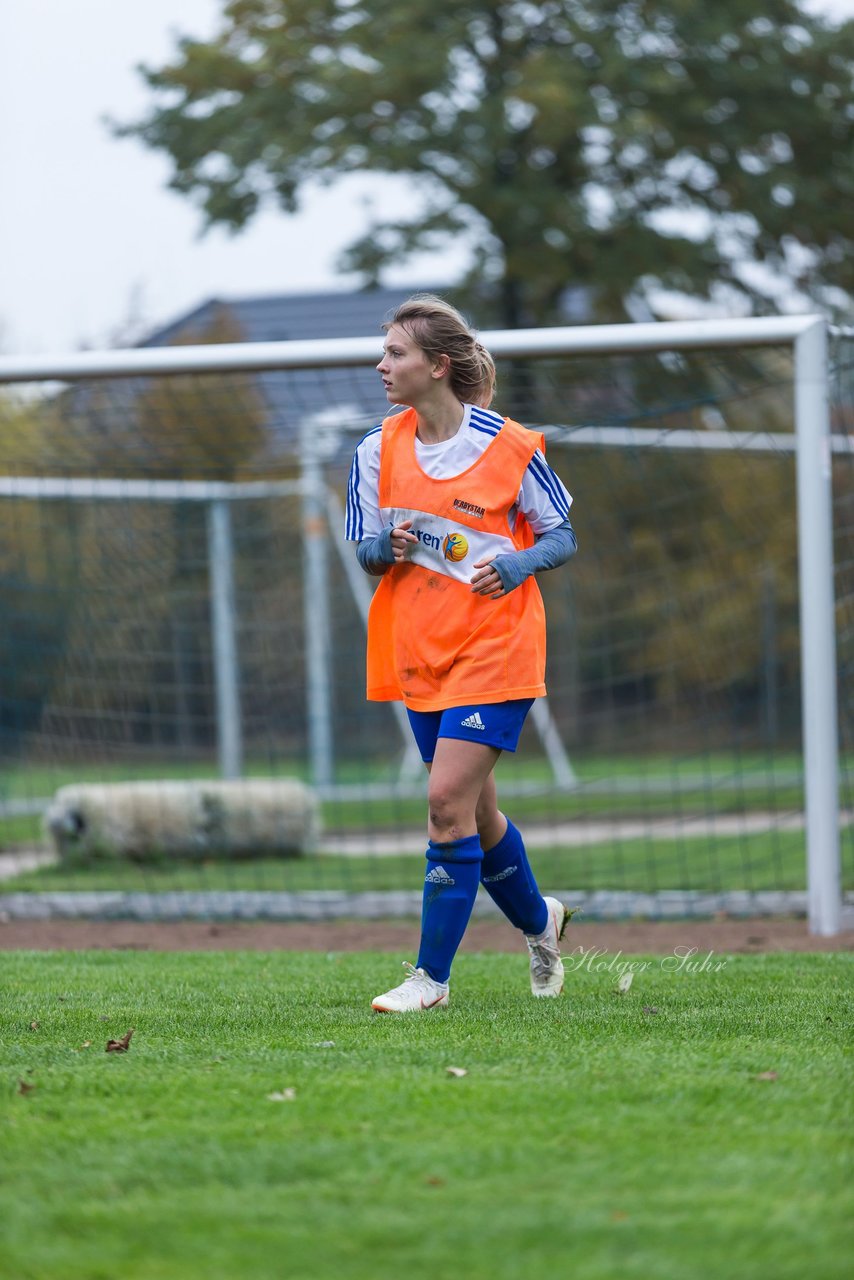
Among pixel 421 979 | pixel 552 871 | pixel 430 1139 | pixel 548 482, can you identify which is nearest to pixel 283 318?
pixel 552 871

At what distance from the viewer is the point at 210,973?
17.1ft

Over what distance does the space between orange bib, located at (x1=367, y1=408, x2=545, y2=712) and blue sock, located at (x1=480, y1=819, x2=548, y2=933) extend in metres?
0.49

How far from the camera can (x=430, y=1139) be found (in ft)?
9.24

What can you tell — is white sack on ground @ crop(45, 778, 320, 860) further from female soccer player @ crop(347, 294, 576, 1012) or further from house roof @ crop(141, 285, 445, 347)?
house roof @ crop(141, 285, 445, 347)

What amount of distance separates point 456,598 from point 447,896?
2.58 feet

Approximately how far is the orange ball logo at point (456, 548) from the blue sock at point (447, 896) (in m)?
0.74

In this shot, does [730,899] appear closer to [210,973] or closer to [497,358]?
[497,358]

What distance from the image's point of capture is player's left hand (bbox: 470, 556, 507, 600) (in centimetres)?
412

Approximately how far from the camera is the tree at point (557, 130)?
56.3ft

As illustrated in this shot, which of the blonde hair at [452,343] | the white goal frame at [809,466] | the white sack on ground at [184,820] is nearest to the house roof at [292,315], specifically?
the white sack on ground at [184,820]

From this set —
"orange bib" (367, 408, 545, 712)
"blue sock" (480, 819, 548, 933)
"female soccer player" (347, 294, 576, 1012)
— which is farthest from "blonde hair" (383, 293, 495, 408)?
"blue sock" (480, 819, 548, 933)

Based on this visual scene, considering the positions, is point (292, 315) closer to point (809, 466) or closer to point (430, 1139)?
point (809, 466)

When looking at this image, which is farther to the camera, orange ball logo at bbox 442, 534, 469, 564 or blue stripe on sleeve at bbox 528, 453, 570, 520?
blue stripe on sleeve at bbox 528, 453, 570, 520

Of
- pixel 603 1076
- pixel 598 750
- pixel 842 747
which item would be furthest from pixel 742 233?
pixel 603 1076
